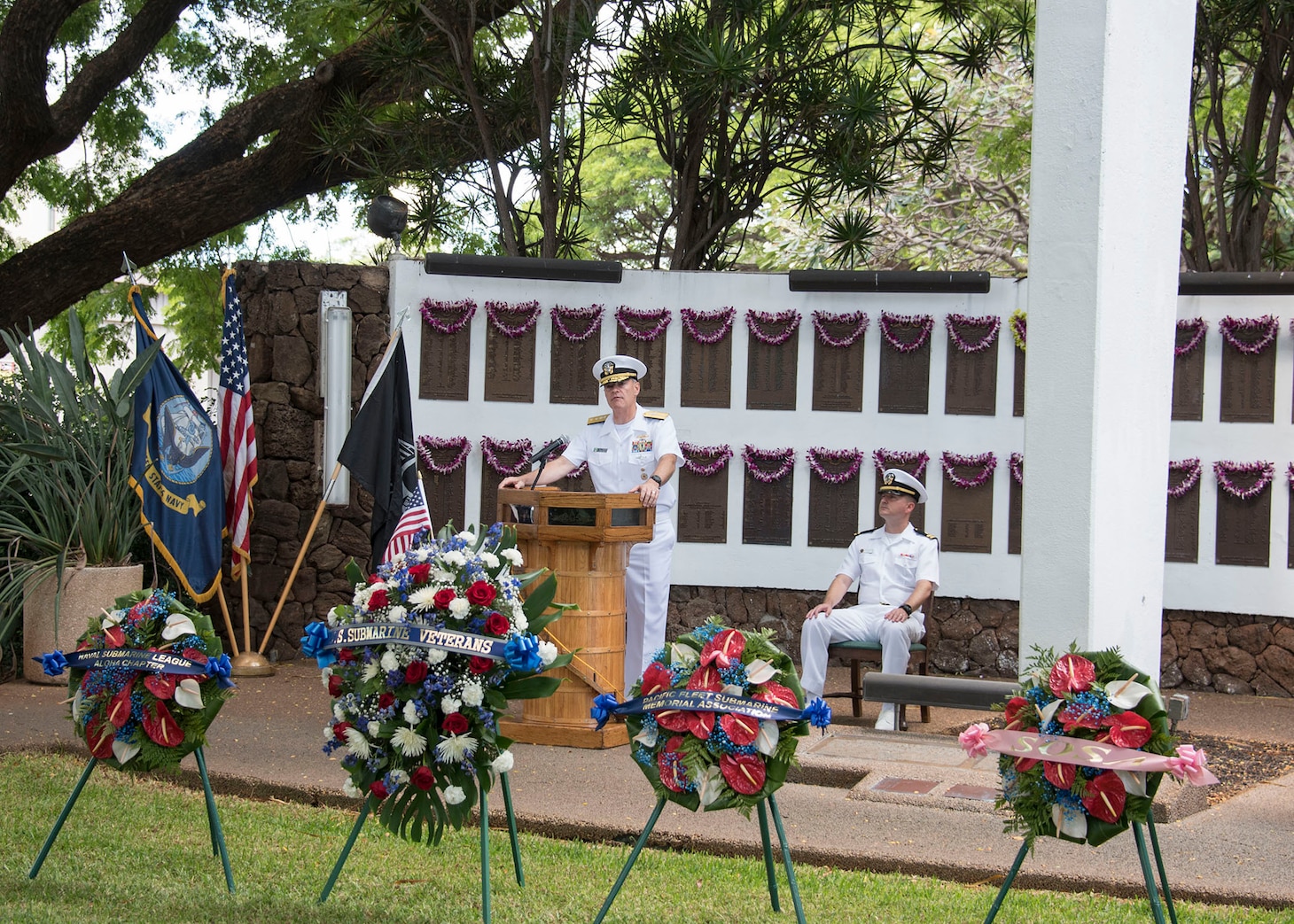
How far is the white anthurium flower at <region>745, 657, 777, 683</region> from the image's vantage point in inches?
161

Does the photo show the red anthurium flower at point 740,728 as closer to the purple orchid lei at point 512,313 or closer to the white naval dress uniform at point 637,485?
the white naval dress uniform at point 637,485

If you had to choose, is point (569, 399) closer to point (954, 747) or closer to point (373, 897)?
point (954, 747)

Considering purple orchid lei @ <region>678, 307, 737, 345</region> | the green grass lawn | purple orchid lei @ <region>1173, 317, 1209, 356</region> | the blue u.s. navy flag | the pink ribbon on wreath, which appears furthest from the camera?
purple orchid lei @ <region>678, 307, 737, 345</region>

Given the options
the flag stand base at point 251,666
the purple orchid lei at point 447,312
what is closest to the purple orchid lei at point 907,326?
the purple orchid lei at point 447,312

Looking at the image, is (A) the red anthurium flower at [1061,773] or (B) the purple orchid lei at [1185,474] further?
(B) the purple orchid lei at [1185,474]

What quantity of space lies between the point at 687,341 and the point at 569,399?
2.94 ft

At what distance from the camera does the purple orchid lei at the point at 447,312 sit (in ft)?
31.6

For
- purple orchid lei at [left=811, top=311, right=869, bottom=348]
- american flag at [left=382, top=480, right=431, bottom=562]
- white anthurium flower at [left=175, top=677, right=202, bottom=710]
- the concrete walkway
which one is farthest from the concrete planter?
purple orchid lei at [left=811, top=311, right=869, bottom=348]

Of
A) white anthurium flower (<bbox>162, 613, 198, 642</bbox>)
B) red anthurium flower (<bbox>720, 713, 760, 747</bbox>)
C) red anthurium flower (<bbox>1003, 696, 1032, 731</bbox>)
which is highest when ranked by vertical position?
white anthurium flower (<bbox>162, 613, 198, 642</bbox>)

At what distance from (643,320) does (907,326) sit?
177 centimetres

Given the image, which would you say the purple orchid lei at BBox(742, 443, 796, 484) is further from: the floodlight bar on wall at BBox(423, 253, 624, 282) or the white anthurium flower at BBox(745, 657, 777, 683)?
the white anthurium flower at BBox(745, 657, 777, 683)

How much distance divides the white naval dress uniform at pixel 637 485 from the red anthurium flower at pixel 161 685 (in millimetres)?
3385

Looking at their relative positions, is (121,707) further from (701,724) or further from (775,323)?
(775,323)

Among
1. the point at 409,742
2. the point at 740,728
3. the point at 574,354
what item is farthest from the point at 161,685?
the point at 574,354
